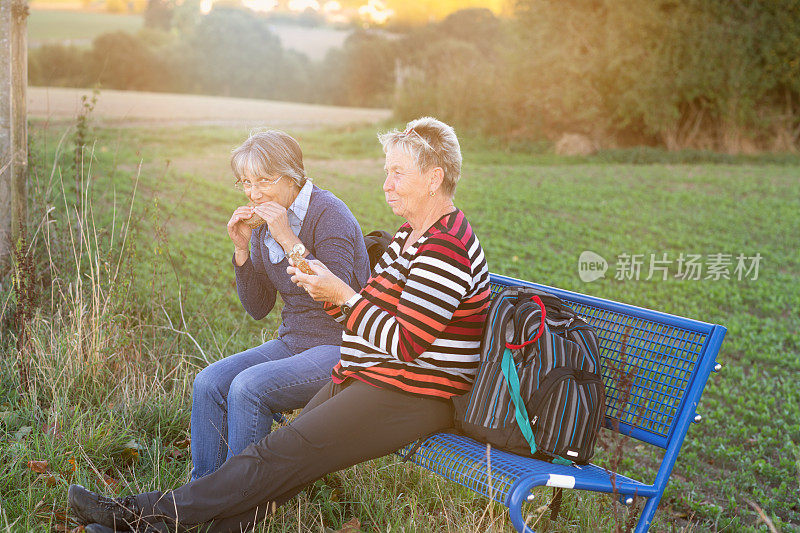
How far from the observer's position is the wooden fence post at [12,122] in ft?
13.3

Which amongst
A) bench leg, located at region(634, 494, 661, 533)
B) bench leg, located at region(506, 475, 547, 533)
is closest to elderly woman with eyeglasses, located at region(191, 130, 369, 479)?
bench leg, located at region(506, 475, 547, 533)

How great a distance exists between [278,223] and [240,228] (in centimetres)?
32

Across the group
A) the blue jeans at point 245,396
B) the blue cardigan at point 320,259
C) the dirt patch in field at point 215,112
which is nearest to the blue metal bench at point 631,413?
the blue jeans at point 245,396

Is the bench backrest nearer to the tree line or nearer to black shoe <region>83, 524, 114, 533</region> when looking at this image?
black shoe <region>83, 524, 114, 533</region>

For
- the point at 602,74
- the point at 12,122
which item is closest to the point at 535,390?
the point at 12,122

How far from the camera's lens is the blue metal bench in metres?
2.29

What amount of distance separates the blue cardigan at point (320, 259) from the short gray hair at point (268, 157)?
0.44 feet

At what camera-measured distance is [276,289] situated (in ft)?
10.7

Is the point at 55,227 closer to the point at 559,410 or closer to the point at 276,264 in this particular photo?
the point at 276,264

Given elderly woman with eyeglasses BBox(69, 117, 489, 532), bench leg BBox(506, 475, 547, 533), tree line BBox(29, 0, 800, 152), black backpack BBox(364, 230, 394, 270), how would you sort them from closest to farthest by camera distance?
1. bench leg BBox(506, 475, 547, 533)
2. elderly woman with eyeglasses BBox(69, 117, 489, 532)
3. black backpack BBox(364, 230, 394, 270)
4. tree line BBox(29, 0, 800, 152)

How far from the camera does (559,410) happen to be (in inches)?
94.3

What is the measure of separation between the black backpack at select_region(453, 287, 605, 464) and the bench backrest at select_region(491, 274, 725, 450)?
0.16 metres

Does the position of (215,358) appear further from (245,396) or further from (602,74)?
(602,74)

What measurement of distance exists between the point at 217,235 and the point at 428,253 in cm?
649
